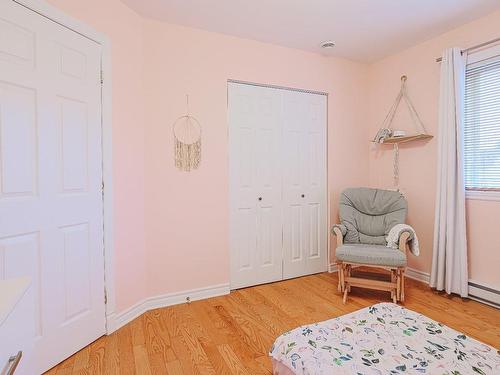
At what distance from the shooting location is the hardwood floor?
68.5 inches

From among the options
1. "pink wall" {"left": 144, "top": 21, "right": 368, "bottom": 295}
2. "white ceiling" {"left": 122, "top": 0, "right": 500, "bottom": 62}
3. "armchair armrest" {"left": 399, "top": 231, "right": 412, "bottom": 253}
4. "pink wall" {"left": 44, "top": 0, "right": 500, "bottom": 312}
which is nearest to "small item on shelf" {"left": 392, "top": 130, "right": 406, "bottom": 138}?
"pink wall" {"left": 44, "top": 0, "right": 500, "bottom": 312}

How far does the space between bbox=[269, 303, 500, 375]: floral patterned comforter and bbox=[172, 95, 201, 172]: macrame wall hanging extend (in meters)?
1.70

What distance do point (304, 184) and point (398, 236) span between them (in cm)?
110

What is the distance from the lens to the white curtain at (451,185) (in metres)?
2.58

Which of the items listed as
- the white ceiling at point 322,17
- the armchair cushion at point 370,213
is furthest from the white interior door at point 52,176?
the armchair cushion at point 370,213

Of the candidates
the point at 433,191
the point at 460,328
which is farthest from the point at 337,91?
the point at 460,328

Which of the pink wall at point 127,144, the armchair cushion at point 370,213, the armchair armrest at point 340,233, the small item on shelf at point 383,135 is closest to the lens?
the pink wall at point 127,144

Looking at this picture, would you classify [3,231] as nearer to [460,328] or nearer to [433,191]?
[460,328]

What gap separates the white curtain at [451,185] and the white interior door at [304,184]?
3.78 ft

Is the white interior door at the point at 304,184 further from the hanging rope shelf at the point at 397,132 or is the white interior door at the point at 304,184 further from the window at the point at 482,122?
the window at the point at 482,122

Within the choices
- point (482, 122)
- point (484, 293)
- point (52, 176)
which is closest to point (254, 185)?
point (52, 176)

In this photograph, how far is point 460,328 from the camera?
6.90 ft

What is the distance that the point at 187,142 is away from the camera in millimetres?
2605

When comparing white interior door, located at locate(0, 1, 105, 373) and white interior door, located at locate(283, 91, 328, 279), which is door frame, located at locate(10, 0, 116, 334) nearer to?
white interior door, located at locate(0, 1, 105, 373)
